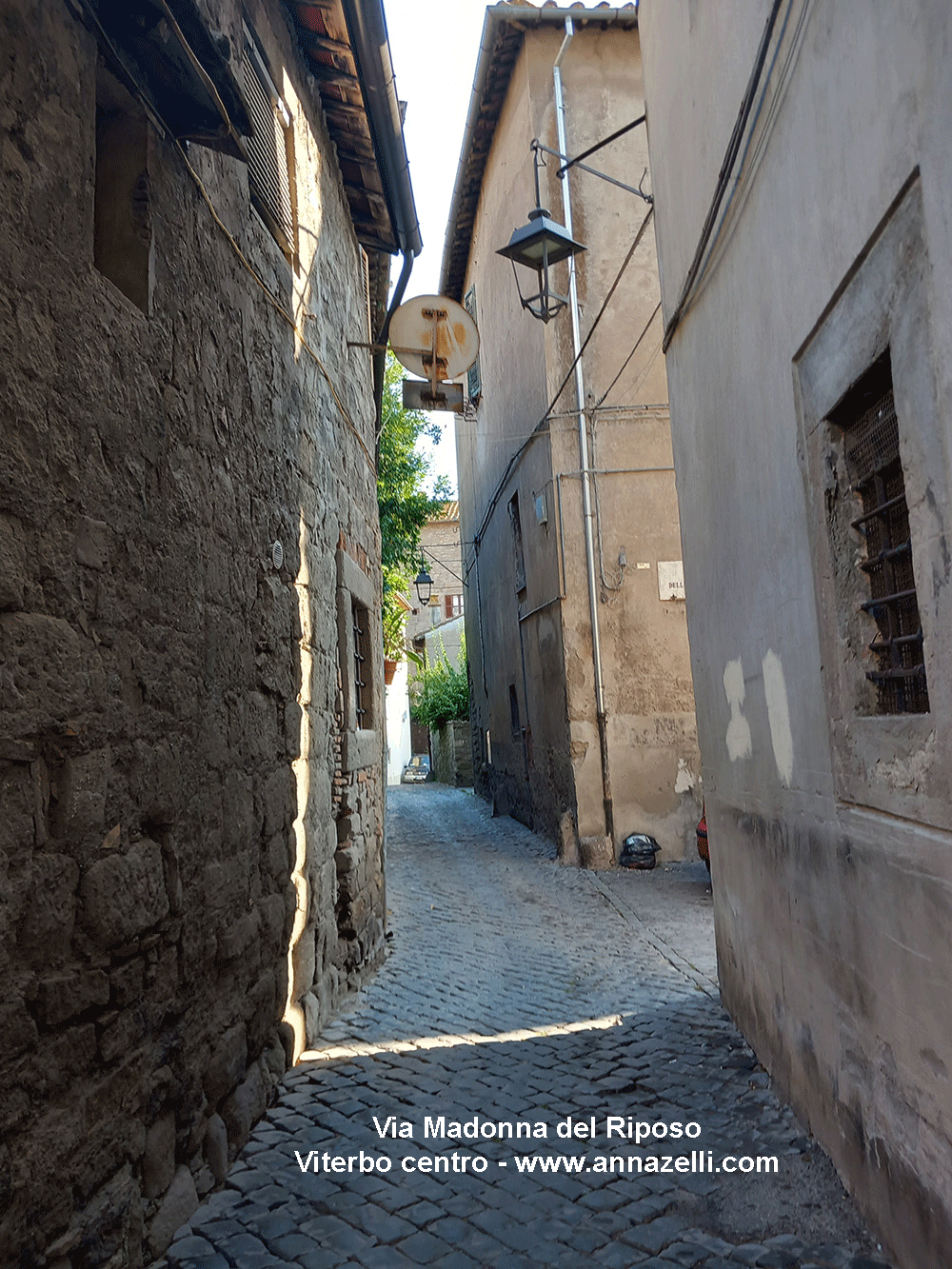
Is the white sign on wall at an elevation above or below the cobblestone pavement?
above

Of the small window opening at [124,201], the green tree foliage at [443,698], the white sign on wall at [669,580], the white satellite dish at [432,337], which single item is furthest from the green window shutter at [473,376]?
the small window opening at [124,201]

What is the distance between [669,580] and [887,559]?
25.1ft

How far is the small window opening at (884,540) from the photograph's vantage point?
8.27ft

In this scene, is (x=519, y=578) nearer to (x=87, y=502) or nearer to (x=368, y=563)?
(x=368, y=563)

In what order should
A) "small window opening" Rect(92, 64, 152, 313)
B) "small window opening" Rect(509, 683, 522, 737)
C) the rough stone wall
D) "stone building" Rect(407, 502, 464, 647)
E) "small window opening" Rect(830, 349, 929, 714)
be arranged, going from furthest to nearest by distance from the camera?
"stone building" Rect(407, 502, 464, 647), the rough stone wall, "small window opening" Rect(509, 683, 522, 737), "small window opening" Rect(92, 64, 152, 313), "small window opening" Rect(830, 349, 929, 714)

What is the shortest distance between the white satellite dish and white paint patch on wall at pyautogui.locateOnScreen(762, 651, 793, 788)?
3.79 m

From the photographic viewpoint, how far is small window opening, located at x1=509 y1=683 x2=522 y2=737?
13711 mm

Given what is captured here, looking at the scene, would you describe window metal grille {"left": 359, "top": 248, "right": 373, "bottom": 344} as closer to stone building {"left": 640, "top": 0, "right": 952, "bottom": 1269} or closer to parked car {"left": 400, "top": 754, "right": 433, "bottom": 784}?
stone building {"left": 640, "top": 0, "right": 952, "bottom": 1269}

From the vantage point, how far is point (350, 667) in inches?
226

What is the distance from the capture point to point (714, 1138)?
3266mm

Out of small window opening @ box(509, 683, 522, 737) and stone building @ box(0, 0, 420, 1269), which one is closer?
stone building @ box(0, 0, 420, 1269)

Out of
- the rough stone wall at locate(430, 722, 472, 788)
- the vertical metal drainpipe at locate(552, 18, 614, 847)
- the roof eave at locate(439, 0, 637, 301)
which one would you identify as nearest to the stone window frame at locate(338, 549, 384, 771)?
the vertical metal drainpipe at locate(552, 18, 614, 847)

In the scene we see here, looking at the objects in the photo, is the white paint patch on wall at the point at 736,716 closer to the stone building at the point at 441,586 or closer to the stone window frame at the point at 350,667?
the stone window frame at the point at 350,667

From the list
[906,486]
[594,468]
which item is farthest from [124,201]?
[594,468]
